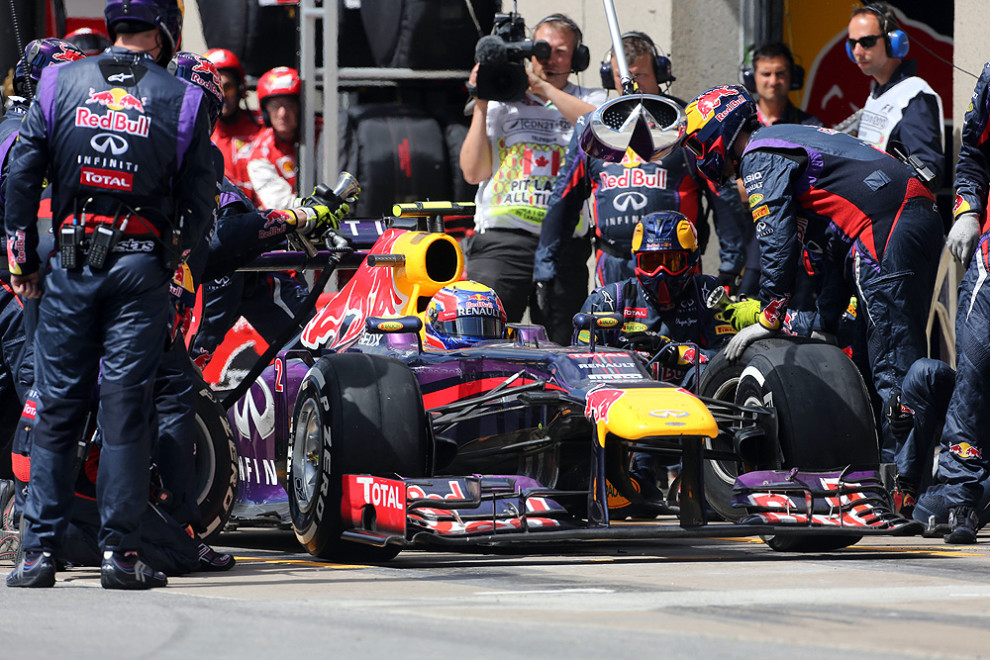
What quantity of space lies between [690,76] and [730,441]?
5.15 meters

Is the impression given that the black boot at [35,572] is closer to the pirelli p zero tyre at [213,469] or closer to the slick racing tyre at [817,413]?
the pirelli p zero tyre at [213,469]

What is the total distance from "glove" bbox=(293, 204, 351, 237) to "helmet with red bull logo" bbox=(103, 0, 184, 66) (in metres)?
1.18

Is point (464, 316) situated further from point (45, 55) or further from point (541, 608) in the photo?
point (541, 608)

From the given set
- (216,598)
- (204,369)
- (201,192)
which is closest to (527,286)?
(204,369)

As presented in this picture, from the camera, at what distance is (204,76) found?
741cm

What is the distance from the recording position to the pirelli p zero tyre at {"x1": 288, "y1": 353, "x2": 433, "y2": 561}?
6949 millimetres

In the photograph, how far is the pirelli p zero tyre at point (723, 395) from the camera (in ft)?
25.6

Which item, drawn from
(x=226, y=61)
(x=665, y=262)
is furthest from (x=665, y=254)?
(x=226, y=61)

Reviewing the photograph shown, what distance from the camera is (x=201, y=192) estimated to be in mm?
6398

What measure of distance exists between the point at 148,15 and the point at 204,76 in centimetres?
100

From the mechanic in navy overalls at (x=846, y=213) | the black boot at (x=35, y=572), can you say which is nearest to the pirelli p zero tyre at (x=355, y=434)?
the black boot at (x=35, y=572)

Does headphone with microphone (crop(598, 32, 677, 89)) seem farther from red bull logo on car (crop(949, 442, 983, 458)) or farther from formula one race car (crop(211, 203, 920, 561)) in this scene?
red bull logo on car (crop(949, 442, 983, 458))

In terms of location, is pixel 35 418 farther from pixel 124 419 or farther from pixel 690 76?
pixel 690 76

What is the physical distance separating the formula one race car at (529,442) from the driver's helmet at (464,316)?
104 mm
